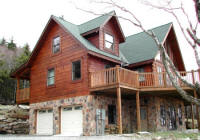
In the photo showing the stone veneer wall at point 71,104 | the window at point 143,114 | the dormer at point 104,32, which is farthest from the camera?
the window at point 143,114

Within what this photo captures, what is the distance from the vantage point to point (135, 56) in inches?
783

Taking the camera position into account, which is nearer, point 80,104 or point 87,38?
point 80,104

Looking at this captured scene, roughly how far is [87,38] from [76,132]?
7.17 meters

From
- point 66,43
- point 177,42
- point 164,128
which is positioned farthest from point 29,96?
point 177,42

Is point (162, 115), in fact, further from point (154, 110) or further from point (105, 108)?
point (105, 108)

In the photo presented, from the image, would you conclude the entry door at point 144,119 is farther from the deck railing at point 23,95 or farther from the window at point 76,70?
the deck railing at point 23,95

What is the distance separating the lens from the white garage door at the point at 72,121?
52.5 feet

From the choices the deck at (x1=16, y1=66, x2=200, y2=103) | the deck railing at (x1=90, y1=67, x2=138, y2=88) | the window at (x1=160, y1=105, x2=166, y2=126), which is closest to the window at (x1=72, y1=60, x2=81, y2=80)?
the deck at (x1=16, y1=66, x2=200, y2=103)

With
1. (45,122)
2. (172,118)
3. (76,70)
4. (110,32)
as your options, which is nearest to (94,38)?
(110,32)

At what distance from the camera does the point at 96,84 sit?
15430mm

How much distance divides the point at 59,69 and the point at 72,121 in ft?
13.8

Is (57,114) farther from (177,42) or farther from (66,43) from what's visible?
(177,42)

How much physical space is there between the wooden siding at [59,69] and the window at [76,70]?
0.24 metres

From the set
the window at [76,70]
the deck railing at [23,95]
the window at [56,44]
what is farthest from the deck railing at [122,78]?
the deck railing at [23,95]
